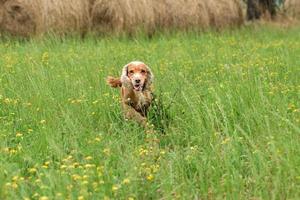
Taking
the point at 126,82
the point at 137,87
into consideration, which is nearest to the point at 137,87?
the point at 137,87

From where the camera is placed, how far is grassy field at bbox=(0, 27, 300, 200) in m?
3.69

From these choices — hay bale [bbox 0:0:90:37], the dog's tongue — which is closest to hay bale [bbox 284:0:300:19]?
hay bale [bbox 0:0:90:37]

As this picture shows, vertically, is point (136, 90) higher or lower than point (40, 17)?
lower

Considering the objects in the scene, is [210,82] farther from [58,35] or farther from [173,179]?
[58,35]

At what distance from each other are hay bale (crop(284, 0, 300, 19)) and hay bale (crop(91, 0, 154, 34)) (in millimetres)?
6227

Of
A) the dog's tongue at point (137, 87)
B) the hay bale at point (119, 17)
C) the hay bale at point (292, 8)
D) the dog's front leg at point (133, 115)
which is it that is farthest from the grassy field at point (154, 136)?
the hay bale at point (292, 8)

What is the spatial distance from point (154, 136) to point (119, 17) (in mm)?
8519

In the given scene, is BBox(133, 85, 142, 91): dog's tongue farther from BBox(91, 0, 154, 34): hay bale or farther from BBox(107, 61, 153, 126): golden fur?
BBox(91, 0, 154, 34): hay bale

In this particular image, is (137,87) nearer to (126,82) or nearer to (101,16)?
(126,82)

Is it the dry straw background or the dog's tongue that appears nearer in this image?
the dog's tongue

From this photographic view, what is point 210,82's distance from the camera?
7023mm

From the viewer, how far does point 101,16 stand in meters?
13.2

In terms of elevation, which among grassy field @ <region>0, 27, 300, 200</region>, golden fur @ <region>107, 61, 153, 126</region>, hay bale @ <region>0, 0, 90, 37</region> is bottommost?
grassy field @ <region>0, 27, 300, 200</region>

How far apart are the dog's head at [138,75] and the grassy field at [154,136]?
0.35 metres
